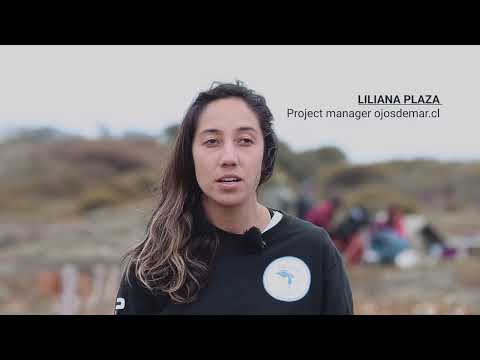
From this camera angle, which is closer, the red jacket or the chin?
the chin

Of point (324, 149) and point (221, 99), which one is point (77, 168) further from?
point (221, 99)

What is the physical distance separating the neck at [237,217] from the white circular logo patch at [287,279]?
0.13 meters

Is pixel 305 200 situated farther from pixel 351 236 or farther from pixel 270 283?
pixel 270 283

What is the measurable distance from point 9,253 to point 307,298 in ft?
18.6

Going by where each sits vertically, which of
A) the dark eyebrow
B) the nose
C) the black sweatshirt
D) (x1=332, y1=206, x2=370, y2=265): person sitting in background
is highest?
(x1=332, y1=206, x2=370, y2=265): person sitting in background

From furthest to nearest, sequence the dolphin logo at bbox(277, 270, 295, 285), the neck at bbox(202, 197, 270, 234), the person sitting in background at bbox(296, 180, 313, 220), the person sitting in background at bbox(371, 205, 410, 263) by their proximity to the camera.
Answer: the person sitting in background at bbox(371, 205, 410, 263), the person sitting in background at bbox(296, 180, 313, 220), the neck at bbox(202, 197, 270, 234), the dolphin logo at bbox(277, 270, 295, 285)

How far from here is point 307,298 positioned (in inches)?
72.5

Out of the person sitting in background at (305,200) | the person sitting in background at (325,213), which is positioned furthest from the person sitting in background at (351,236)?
the person sitting in background at (305,200)

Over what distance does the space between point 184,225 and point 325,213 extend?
217 inches

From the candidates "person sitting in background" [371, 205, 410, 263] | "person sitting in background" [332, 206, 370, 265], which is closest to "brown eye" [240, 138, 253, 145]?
"person sitting in background" [332, 206, 370, 265]

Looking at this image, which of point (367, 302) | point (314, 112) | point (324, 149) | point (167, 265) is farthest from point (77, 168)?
point (167, 265)

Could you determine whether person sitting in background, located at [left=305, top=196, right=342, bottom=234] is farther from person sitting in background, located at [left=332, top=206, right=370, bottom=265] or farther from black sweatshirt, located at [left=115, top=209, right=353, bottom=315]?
black sweatshirt, located at [left=115, top=209, right=353, bottom=315]

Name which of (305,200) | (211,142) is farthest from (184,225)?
(305,200)

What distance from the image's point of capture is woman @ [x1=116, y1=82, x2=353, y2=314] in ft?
6.04
